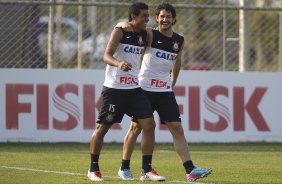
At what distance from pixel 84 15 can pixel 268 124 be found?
4844 mm

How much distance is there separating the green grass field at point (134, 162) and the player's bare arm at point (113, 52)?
1.34 meters

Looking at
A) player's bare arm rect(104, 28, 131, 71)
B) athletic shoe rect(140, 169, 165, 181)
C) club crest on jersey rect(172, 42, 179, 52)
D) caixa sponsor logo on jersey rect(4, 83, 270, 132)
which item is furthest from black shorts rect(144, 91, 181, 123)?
caixa sponsor logo on jersey rect(4, 83, 270, 132)

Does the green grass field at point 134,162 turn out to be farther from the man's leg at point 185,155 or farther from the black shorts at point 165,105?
the black shorts at point 165,105

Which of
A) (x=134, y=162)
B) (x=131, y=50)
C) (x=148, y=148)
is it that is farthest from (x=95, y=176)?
(x=134, y=162)

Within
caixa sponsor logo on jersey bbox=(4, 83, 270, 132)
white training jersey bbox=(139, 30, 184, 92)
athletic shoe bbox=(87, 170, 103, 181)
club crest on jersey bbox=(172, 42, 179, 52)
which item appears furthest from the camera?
caixa sponsor logo on jersey bbox=(4, 83, 270, 132)

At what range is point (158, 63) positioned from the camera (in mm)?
11625

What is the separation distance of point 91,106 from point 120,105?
19.3 ft

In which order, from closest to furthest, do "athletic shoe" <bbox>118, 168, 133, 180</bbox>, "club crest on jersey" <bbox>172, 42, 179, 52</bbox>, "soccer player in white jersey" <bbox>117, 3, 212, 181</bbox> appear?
"athletic shoe" <bbox>118, 168, 133, 180</bbox>, "soccer player in white jersey" <bbox>117, 3, 212, 181</bbox>, "club crest on jersey" <bbox>172, 42, 179, 52</bbox>

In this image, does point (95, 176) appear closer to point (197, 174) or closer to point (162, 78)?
point (197, 174)

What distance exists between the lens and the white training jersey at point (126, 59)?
36.7 feet

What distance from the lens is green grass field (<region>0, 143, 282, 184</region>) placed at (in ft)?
37.0

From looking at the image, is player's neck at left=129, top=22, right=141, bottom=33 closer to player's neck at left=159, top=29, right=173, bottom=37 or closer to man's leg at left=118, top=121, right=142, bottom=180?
player's neck at left=159, top=29, right=173, bottom=37

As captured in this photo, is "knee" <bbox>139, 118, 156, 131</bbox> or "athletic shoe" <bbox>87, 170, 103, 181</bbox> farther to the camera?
"knee" <bbox>139, 118, 156, 131</bbox>

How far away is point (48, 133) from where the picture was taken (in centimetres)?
1697
